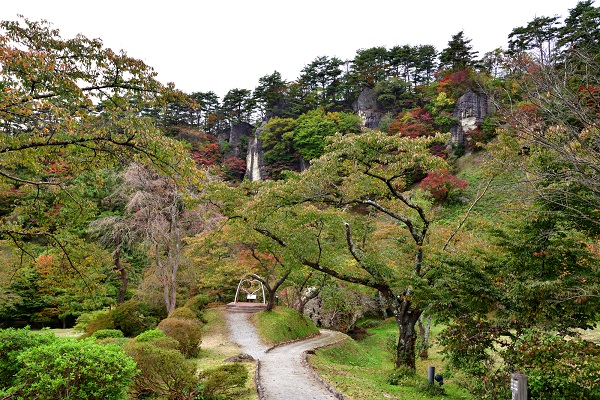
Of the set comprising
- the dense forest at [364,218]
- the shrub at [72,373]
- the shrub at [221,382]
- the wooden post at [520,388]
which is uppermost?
the dense forest at [364,218]

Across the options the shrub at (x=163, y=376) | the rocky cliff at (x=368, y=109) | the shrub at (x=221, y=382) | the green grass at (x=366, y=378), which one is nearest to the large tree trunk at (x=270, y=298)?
the green grass at (x=366, y=378)

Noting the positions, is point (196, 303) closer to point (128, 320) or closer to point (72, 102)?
point (128, 320)

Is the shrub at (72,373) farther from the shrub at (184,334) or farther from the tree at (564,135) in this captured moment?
the shrub at (184,334)

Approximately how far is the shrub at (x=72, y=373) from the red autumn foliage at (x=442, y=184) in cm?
2710

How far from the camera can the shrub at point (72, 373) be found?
5.41m

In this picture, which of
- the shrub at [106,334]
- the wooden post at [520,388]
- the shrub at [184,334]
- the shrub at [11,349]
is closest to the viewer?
the wooden post at [520,388]

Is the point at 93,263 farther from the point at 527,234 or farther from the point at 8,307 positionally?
the point at 8,307

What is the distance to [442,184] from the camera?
30.1m

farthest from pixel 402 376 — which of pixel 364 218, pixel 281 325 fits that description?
pixel 281 325

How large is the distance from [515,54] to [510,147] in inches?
110

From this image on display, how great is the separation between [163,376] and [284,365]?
527cm

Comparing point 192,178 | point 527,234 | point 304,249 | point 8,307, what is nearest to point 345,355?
point 304,249

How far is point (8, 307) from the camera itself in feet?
74.8

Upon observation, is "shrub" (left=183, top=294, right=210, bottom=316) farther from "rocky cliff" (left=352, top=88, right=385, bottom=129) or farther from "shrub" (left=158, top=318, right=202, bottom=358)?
"rocky cliff" (left=352, top=88, right=385, bottom=129)
